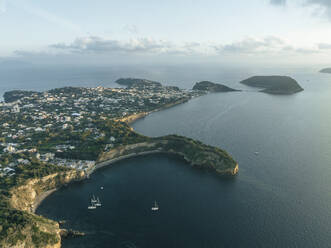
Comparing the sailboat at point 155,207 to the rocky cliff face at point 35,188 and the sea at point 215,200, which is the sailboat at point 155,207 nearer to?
the sea at point 215,200

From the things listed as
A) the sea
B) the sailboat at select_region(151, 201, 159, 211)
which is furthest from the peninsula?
the sailboat at select_region(151, 201, 159, 211)

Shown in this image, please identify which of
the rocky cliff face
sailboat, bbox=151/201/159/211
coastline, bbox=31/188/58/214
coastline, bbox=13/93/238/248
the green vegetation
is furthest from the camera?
coastline, bbox=13/93/238/248

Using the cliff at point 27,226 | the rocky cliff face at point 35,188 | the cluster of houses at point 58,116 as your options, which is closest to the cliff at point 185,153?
the cluster of houses at point 58,116

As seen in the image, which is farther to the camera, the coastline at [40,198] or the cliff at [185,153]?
the cliff at [185,153]

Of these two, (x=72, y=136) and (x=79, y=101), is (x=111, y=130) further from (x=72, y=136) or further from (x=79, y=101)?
(x=79, y=101)

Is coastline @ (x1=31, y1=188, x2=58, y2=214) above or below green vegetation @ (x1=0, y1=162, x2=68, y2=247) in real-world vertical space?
below

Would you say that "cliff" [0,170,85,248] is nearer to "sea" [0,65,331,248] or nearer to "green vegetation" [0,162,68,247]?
"green vegetation" [0,162,68,247]

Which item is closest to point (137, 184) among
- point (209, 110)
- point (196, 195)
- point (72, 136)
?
point (196, 195)

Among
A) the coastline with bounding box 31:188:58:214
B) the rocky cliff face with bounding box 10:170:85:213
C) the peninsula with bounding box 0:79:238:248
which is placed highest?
the peninsula with bounding box 0:79:238:248
